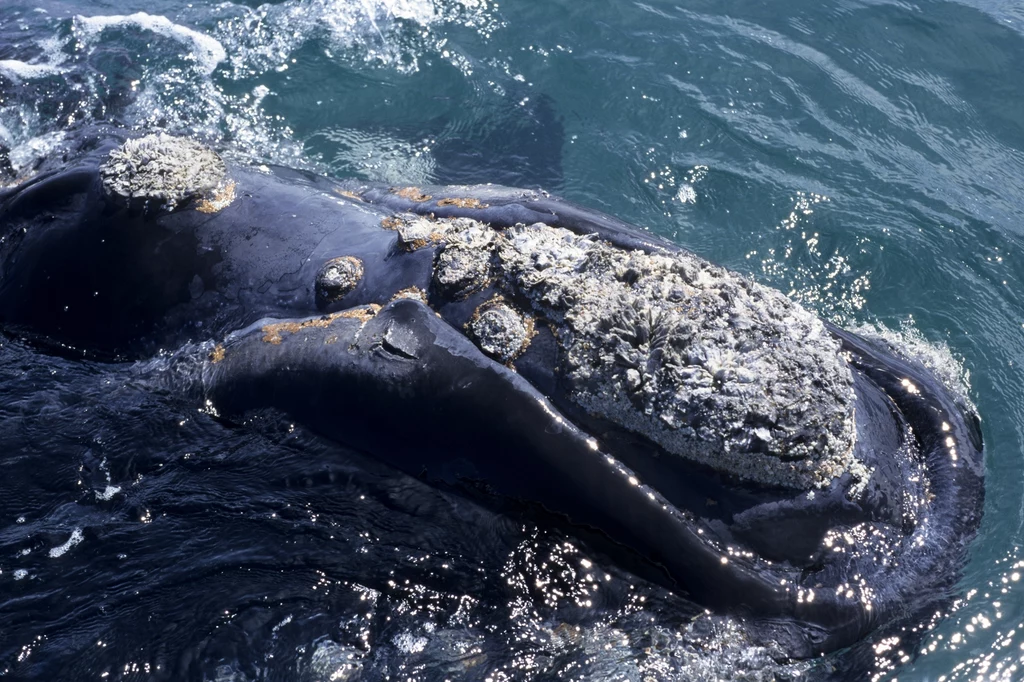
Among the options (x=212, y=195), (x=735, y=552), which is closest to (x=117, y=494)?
(x=212, y=195)

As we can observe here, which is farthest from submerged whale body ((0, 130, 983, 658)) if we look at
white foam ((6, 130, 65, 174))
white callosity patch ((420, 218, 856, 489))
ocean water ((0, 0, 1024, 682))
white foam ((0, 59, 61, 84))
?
white foam ((0, 59, 61, 84))

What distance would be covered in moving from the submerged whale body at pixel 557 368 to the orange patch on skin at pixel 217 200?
1cm

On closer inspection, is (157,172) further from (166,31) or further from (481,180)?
(166,31)

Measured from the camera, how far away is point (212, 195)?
521 centimetres

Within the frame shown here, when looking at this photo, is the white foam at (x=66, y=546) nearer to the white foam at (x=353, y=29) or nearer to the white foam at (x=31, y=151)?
the white foam at (x=31, y=151)

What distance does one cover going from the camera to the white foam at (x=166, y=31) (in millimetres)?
9477

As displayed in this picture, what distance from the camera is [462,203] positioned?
5238mm

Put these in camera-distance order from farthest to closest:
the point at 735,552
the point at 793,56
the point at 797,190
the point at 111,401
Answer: the point at 793,56
the point at 797,190
the point at 111,401
the point at 735,552

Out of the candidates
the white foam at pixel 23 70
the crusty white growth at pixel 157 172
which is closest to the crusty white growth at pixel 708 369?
the crusty white growth at pixel 157 172

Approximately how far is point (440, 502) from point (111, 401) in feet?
6.63

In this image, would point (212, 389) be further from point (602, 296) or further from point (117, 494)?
point (602, 296)

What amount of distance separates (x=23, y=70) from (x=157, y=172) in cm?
452

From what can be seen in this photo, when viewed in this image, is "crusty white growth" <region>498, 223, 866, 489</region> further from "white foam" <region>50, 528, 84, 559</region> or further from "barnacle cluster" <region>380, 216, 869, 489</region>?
"white foam" <region>50, 528, 84, 559</region>

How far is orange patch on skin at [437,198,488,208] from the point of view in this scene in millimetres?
5184
